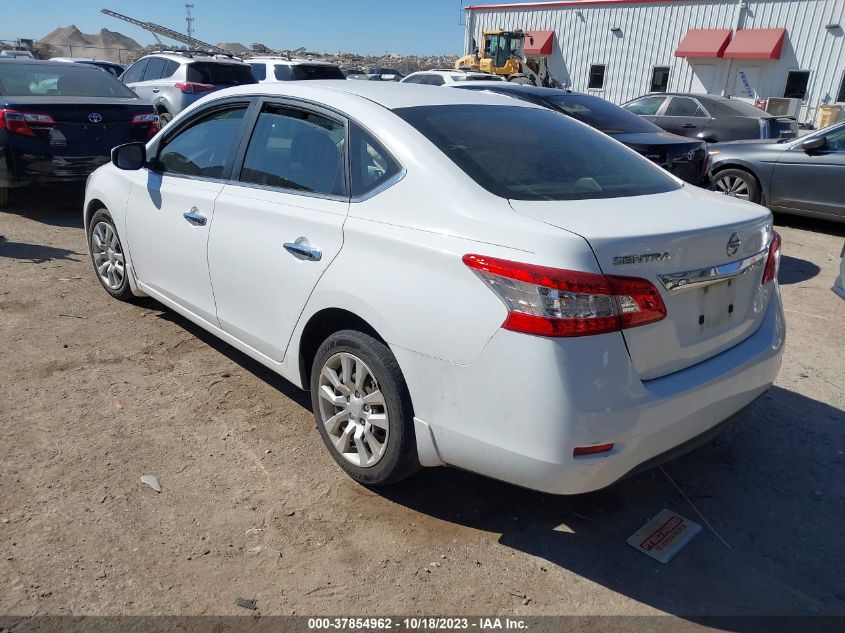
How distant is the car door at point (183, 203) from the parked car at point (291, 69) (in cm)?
1124

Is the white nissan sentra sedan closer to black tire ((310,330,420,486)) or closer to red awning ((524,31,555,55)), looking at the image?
black tire ((310,330,420,486))

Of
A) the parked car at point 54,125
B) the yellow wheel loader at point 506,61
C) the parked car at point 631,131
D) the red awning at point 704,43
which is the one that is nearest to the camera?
the parked car at point 631,131

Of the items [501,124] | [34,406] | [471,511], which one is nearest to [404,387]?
[471,511]

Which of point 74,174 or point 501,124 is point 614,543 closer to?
point 501,124

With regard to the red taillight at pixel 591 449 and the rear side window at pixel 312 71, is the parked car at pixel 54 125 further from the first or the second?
the red taillight at pixel 591 449

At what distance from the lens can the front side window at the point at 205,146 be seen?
381 cm

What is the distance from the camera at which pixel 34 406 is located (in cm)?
373

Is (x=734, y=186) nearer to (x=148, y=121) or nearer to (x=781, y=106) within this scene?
(x=148, y=121)

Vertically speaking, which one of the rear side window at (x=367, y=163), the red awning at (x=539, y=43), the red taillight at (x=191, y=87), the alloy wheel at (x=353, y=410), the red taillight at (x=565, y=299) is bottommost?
the alloy wheel at (x=353, y=410)

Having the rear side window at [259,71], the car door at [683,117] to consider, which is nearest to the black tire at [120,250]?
the car door at [683,117]

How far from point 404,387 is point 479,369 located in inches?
17.1

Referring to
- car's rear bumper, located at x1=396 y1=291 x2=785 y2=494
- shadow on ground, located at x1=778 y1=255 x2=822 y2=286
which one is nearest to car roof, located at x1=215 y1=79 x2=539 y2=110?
car's rear bumper, located at x1=396 y1=291 x2=785 y2=494

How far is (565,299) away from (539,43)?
115ft

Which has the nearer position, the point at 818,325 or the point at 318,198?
the point at 318,198
